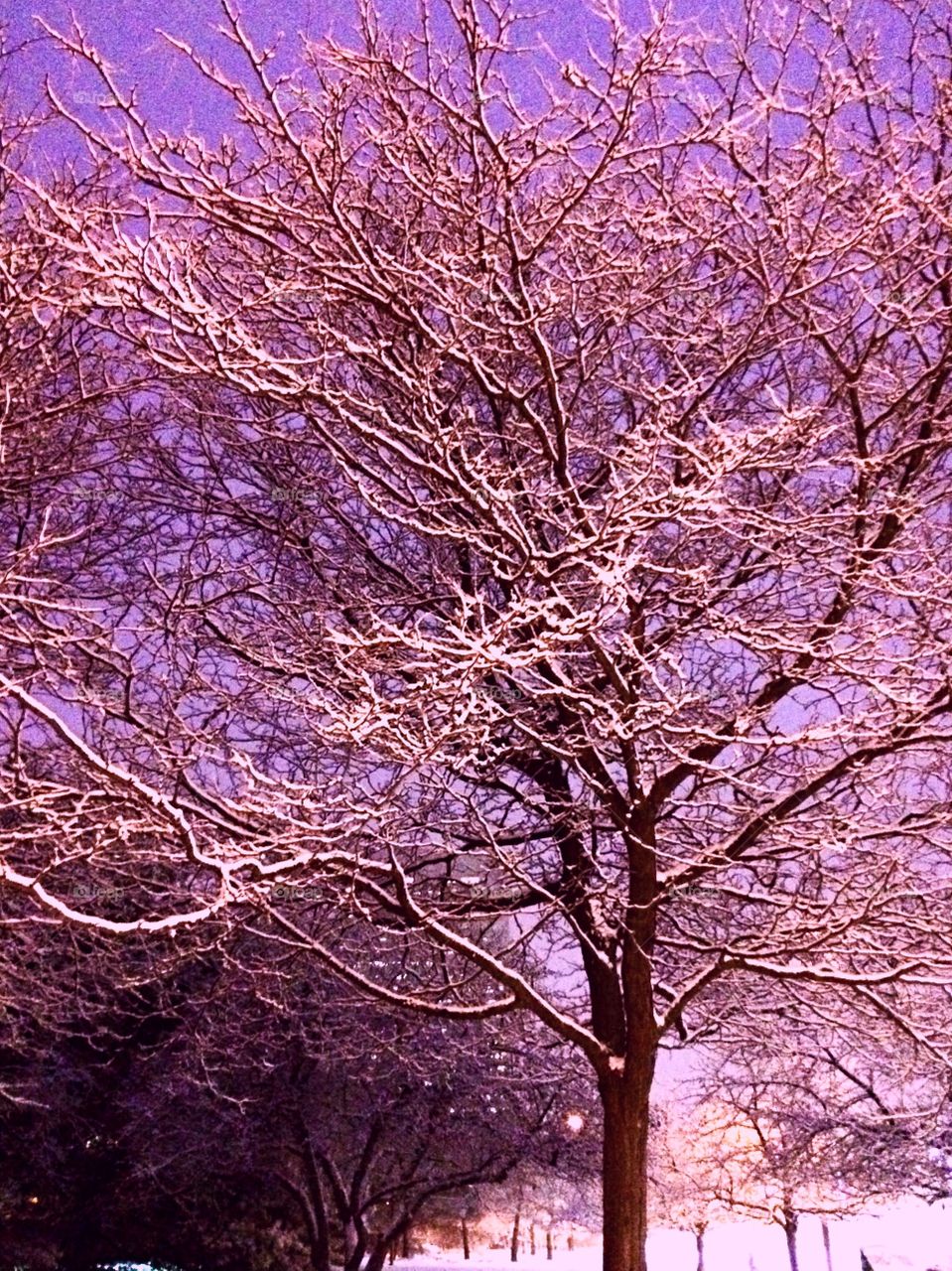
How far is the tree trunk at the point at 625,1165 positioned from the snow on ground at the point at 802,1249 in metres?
10.2

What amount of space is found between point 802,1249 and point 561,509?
4774 centimetres

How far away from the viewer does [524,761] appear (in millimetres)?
7195

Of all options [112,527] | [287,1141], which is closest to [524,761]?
[112,527]

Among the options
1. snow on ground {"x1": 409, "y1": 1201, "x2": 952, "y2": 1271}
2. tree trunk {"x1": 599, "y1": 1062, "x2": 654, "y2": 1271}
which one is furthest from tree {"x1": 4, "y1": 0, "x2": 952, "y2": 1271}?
snow on ground {"x1": 409, "y1": 1201, "x2": 952, "y2": 1271}

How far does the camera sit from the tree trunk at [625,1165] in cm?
570

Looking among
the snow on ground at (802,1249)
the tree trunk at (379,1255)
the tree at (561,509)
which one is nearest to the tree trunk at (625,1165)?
the tree at (561,509)

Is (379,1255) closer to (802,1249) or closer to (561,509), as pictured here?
(561,509)

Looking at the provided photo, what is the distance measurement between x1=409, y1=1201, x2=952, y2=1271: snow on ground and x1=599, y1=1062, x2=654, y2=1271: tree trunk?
10.2 meters

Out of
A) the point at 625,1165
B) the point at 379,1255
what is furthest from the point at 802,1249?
the point at 625,1165

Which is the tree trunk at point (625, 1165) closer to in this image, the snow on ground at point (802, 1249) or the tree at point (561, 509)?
the tree at point (561, 509)

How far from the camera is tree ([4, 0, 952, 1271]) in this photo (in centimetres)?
483

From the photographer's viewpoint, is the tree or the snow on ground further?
the snow on ground

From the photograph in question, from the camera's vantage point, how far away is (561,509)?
642 centimetres

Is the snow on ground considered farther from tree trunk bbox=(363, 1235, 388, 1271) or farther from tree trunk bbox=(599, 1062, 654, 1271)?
tree trunk bbox=(599, 1062, 654, 1271)
